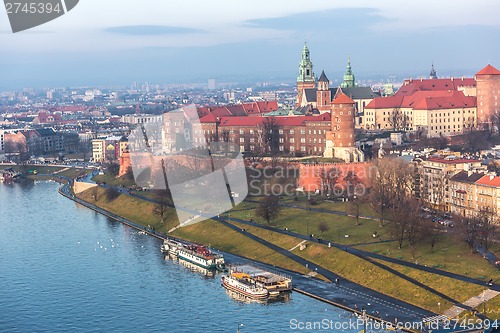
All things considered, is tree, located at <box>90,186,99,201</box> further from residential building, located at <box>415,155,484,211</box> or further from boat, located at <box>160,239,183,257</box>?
residential building, located at <box>415,155,484,211</box>

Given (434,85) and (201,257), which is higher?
(434,85)

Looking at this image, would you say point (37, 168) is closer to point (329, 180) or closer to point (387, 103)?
point (387, 103)

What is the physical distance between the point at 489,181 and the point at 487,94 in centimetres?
3412

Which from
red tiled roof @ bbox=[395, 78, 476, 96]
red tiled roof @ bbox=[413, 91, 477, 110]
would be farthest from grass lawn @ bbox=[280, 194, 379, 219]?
red tiled roof @ bbox=[395, 78, 476, 96]

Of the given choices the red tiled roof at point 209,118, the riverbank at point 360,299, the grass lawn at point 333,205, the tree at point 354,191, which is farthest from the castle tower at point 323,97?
the riverbank at point 360,299

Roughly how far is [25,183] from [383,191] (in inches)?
1796

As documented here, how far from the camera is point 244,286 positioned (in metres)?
39.8

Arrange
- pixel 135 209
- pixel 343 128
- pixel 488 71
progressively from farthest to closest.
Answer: pixel 488 71
pixel 343 128
pixel 135 209

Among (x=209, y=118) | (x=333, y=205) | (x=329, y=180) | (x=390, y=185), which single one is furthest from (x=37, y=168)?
(x=390, y=185)

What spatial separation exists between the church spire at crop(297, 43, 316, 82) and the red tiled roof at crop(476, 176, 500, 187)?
47.4 metres

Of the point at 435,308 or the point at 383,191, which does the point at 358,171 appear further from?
the point at 435,308

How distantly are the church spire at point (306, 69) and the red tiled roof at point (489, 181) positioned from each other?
155ft

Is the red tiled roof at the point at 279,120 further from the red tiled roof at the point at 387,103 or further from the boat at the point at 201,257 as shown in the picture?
the boat at the point at 201,257

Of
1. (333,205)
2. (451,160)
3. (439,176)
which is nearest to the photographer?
(439,176)
